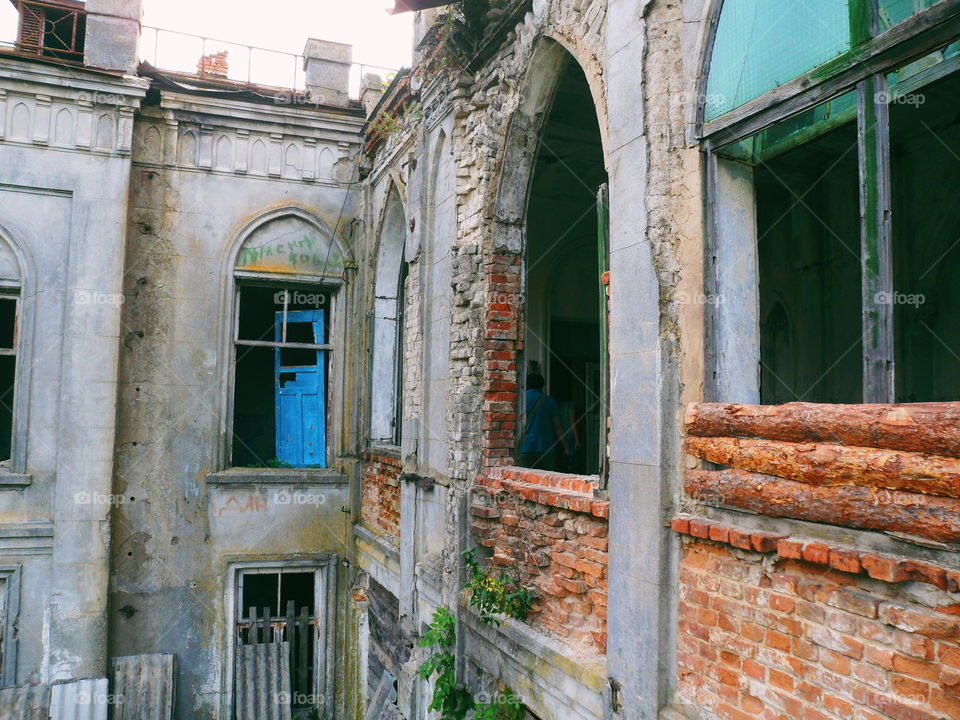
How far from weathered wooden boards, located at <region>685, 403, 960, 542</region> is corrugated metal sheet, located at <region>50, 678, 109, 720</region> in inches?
288

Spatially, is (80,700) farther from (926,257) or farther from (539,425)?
(926,257)

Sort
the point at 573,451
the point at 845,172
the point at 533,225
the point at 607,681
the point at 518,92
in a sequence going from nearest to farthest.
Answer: the point at 607,681 < the point at 518,92 < the point at 573,451 < the point at 845,172 < the point at 533,225

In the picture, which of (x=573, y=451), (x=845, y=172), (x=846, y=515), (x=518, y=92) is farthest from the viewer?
(x=845, y=172)

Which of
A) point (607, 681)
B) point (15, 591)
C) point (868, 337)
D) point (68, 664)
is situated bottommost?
A: point (68, 664)

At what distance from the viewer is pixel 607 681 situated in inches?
155

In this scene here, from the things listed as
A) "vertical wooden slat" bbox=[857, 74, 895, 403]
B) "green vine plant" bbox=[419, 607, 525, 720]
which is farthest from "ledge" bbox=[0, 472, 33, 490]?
"vertical wooden slat" bbox=[857, 74, 895, 403]

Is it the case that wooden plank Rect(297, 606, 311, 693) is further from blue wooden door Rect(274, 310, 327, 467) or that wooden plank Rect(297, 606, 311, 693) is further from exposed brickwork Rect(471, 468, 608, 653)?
exposed brickwork Rect(471, 468, 608, 653)

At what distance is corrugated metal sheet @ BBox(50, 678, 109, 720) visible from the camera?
7.78 m

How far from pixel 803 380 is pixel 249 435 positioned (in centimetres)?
998

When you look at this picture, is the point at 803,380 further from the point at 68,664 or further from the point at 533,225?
the point at 68,664

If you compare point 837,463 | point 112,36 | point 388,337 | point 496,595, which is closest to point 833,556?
point 837,463

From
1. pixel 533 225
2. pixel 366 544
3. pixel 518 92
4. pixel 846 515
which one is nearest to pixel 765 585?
pixel 846 515

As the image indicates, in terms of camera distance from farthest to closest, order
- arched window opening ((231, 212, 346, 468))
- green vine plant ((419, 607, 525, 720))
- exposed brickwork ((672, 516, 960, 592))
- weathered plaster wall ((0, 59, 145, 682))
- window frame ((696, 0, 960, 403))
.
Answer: arched window opening ((231, 212, 346, 468)) < weathered plaster wall ((0, 59, 145, 682)) < green vine plant ((419, 607, 525, 720)) < window frame ((696, 0, 960, 403)) < exposed brickwork ((672, 516, 960, 592))

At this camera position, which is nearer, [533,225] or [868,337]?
[868,337]
